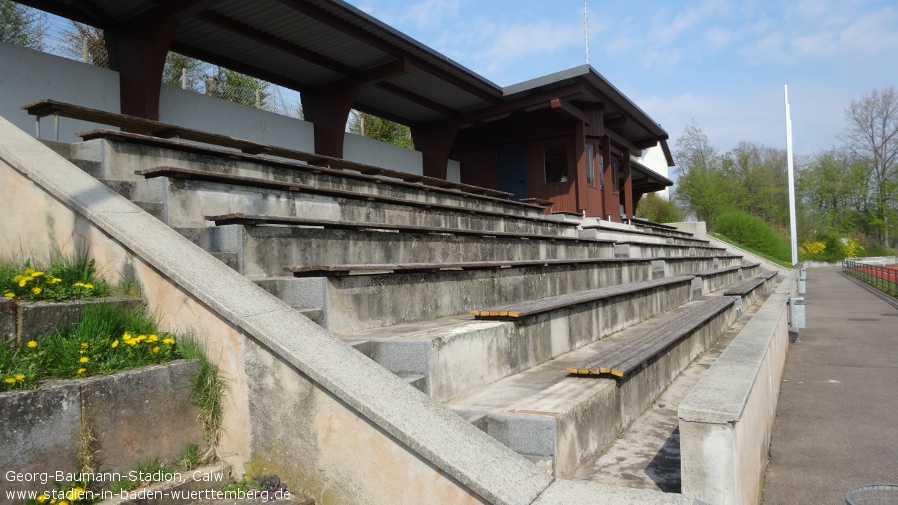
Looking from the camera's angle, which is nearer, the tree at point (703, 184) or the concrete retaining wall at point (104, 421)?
the concrete retaining wall at point (104, 421)

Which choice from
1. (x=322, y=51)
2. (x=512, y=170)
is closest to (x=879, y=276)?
(x=512, y=170)

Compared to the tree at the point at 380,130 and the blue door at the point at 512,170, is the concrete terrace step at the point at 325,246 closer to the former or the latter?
the blue door at the point at 512,170

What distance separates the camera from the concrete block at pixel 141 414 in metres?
2.09

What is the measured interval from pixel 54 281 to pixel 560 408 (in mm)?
2399

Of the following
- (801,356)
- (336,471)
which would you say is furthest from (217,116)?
(801,356)

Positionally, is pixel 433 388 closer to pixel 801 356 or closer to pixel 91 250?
pixel 91 250

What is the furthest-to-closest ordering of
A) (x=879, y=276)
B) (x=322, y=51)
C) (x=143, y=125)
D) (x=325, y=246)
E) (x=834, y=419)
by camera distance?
(x=879, y=276) < (x=322, y=51) < (x=834, y=419) < (x=143, y=125) < (x=325, y=246)

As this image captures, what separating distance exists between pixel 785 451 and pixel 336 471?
142 inches

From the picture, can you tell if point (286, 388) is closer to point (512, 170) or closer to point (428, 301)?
point (428, 301)

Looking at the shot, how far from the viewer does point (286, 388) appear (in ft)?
7.52

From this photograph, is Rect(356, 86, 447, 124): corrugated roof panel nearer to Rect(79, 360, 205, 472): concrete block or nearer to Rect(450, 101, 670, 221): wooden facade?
Rect(450, 101, 670, 221): wooden facade

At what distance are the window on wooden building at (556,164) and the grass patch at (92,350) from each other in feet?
46.0

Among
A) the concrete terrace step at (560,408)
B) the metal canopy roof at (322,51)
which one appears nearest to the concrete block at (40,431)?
the concrete terrace step at (560,408)

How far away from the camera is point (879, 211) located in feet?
175
